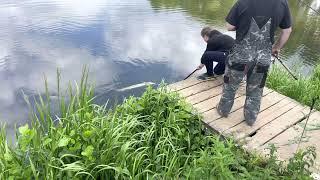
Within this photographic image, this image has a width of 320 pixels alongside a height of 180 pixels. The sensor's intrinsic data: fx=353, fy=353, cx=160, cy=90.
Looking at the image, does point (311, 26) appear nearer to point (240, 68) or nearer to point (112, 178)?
point (240, 68)

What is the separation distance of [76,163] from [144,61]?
4686 mm

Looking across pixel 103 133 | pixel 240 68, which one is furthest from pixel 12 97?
pixel 240 68

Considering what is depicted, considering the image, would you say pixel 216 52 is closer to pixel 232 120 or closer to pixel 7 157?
pixel 232 120

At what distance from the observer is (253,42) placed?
3479 millimetres

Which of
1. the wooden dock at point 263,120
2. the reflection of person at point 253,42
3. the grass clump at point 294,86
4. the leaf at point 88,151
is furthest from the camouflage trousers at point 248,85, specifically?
the leaf at point 88,151

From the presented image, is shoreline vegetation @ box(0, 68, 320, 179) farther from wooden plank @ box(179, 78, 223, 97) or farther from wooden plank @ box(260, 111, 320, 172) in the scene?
wooden plank @ box(179, 78, 223, 97)

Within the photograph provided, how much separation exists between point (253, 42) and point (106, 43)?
5041 millimetres

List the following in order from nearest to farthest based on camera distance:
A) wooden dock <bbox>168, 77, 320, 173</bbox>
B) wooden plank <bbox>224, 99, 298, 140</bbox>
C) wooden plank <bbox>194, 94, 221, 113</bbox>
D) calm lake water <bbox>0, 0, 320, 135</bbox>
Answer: wooden dock <bbox>168, 77, 320, 173</bbox>, wooden plank <bbox>224, 99, 298, 140</bbox>, wooden plank <bbox>194, 94, 221, 113</bbox>, calm lake water <bbox>0, 0, 320, 135</bbox>

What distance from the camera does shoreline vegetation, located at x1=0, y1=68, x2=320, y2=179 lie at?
2768mm

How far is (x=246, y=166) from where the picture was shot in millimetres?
3301

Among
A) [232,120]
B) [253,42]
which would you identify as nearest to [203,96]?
[232,120]

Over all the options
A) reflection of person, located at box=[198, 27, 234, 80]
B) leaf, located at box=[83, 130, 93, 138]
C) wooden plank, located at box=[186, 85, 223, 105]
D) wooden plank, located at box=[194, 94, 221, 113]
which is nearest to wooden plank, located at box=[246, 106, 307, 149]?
wooden plank, located at box=[194, 94, 221, 113]

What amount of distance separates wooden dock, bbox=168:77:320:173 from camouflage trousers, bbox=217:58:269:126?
5.2 inches

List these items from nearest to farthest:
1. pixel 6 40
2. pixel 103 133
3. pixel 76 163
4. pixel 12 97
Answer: pixel 76 163, pixel 103 133, pixel 12 97, pixel 6 40
